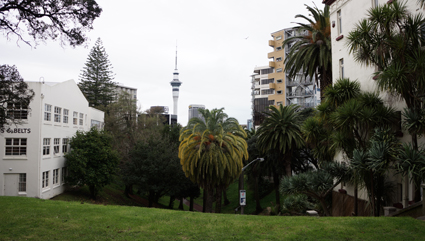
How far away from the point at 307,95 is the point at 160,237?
67.8 m

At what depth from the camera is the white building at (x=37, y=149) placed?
27.8 m

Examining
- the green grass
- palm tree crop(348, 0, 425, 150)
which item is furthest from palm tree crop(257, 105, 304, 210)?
the green grass

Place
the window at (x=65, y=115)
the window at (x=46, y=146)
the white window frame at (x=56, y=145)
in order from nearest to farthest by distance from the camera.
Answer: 1. the window at (x=46, y=146)
2. the white window frame at (x=56, y=145)
3. the window at (x=65, y=115)

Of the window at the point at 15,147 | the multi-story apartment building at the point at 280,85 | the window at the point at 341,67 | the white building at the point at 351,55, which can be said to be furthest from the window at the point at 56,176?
the multi-story apartment building at the point at 280,85

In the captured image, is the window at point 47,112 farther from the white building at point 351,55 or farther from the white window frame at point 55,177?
the white building at point 351,55

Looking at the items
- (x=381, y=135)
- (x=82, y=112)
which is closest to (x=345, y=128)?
(x=381, y=135)

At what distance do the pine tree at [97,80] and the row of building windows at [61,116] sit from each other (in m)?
29.0

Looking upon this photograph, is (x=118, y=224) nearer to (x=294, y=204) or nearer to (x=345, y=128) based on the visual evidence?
(x=345, y=128)

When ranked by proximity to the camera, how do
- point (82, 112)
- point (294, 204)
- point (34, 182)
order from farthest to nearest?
1. point (82, 112)
2. point (34, 182)
3. point (294, 204)

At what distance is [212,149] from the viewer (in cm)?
2741

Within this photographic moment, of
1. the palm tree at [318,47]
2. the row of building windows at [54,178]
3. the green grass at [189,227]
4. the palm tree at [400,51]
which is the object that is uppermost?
the palm tree at [318,47]

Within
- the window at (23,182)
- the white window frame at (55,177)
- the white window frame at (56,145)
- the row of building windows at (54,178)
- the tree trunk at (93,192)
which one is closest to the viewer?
the window at (23,182)

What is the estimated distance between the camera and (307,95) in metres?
73.1

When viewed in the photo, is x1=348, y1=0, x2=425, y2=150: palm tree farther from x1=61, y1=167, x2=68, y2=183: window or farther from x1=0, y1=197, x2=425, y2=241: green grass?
x1=61, y1=167, x2=68, y2=183: window
